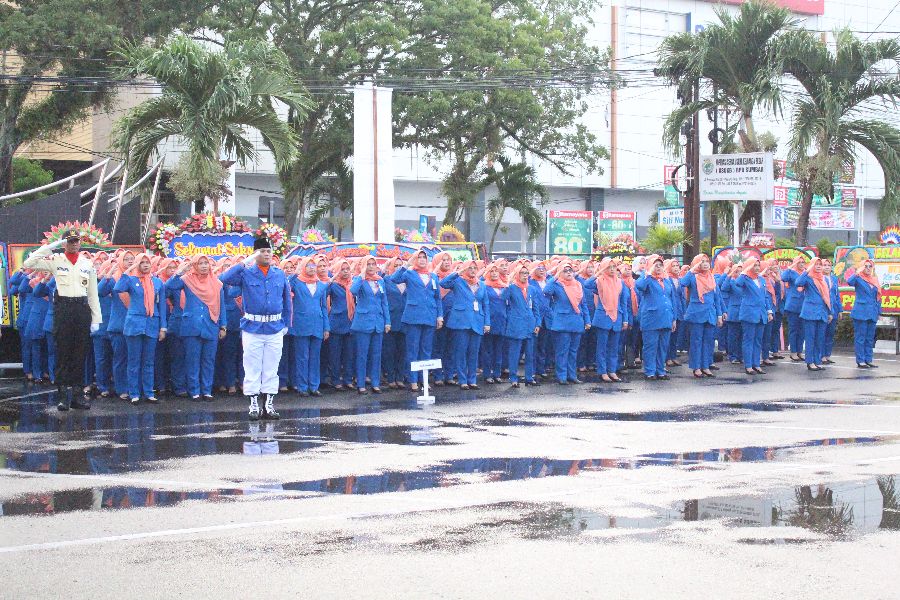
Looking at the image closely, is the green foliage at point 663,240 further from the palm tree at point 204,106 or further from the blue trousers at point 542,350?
the blue trousers at point 542,350

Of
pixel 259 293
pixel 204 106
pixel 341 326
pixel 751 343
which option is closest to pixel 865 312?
pixel 751 343

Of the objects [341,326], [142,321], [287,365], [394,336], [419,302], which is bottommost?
[287,365]

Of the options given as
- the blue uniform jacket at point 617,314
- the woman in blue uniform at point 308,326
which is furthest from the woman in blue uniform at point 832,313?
the woman in blue uniform at point 308,326

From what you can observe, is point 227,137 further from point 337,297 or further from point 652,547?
point 652,547

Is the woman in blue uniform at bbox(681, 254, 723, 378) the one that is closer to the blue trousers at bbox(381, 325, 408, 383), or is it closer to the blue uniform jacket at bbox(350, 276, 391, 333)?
the blue trousers at bbox(381, 325, 408, 383)

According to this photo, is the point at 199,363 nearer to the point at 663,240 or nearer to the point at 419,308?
the point at 419,308

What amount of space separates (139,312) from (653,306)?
7.25 m

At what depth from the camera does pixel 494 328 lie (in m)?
18.1

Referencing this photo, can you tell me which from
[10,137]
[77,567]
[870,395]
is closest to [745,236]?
A: [870,395]

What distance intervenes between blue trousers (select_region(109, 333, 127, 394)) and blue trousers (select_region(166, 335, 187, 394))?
0.60 meters

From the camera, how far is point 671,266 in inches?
787

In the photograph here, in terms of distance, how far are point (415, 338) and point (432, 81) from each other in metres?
18.4

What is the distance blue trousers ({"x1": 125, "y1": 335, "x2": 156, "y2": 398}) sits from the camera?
1559 cm

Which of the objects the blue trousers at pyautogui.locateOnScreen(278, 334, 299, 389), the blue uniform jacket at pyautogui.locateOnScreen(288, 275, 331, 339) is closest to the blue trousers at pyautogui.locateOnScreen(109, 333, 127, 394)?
the blue trousers at pyautogui.locateOnScreen(278, 334, 299, 389)
